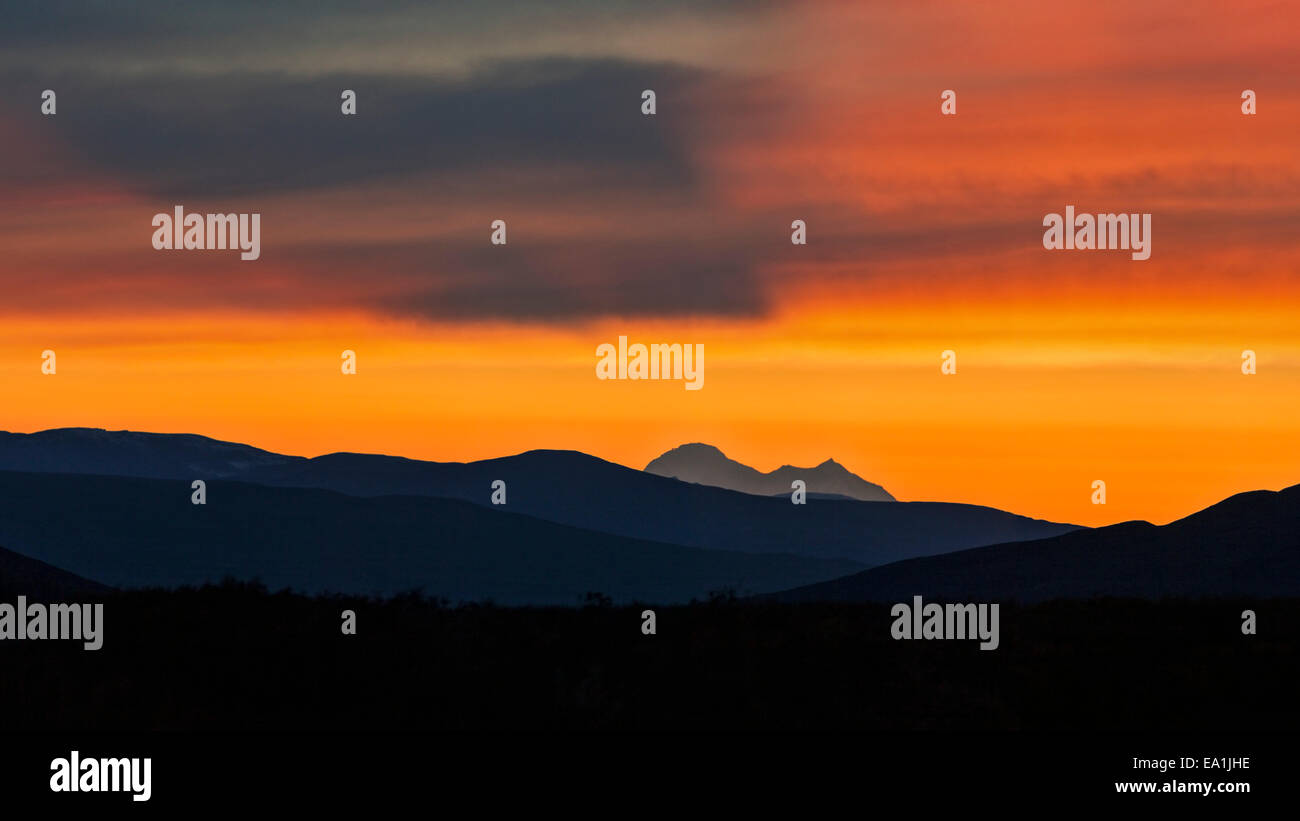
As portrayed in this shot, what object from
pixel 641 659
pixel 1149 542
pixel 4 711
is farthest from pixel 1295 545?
pixel 4 711

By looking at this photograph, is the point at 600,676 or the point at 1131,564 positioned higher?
the point at 1131,564

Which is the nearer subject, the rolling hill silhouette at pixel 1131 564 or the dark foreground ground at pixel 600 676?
the dark foreground ground at pixel 600 676

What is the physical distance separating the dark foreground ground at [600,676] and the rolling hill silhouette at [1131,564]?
6515 centimetres

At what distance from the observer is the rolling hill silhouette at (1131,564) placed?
321 ft

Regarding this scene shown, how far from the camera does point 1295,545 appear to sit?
10331 cm

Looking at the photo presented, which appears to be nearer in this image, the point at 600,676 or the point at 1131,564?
the point at 600,676

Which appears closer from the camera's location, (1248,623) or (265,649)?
(265,649)

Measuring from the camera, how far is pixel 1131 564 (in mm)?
109125

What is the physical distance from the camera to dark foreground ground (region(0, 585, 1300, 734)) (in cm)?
2503

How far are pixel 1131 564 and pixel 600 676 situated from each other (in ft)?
297

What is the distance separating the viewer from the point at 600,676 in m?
26.1
